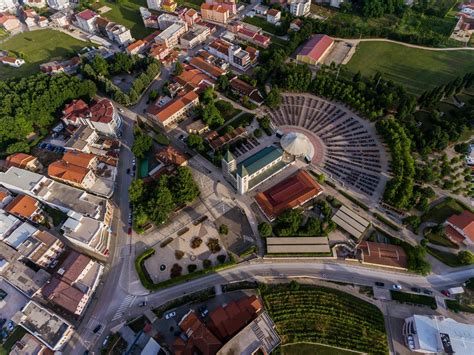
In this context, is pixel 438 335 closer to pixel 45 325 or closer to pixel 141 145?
pixel 45 325

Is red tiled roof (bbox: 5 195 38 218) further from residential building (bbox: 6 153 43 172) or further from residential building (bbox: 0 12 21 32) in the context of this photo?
residential building (bbox: 0 12 21 32)

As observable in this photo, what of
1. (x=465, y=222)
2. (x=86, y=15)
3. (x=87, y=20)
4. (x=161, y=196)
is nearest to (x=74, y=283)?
(x=161, y=196)

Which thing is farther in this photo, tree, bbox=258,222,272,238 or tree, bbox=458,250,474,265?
tree, bbox=258,222,272,238

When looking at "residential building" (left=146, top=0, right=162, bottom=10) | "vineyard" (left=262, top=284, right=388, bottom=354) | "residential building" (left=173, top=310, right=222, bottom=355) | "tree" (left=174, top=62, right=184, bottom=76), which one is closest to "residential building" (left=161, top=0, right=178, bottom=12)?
"residential building" (left=146, top=0, right=162, bottom=10)

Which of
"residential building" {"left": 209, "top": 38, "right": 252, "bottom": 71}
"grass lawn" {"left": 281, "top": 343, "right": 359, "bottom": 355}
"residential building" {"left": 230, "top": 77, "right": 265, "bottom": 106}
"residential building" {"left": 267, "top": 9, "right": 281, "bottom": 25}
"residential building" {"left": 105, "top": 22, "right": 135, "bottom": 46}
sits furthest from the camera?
"residential building" {"left": 267, "top": 9, "right": 281, "bottom": 25}

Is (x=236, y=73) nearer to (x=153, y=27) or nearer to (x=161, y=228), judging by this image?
(x=153, y=27)

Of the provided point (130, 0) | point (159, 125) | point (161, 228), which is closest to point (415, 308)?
point (161, 228)
